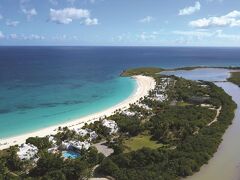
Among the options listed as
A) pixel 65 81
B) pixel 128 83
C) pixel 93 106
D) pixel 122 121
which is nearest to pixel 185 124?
pixel 122 121

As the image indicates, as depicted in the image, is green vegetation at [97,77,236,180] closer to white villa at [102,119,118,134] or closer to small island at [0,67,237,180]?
small island at [0,67,237,180]

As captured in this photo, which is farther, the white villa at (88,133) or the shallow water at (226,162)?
the white villa at (88,133)

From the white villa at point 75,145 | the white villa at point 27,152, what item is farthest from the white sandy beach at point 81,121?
the white villa at point 75,145

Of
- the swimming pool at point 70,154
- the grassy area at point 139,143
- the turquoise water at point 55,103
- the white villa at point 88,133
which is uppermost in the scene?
the white villa at point 88,133

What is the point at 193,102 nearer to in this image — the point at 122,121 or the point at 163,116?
the point at 163,116

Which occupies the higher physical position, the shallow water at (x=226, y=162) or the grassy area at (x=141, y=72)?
the shallow water at (x=226, y=162)

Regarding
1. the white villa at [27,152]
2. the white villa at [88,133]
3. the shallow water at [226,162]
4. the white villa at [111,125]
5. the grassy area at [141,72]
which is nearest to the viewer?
the shallow water at [226,162]

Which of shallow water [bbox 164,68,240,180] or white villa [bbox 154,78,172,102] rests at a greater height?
white villa [bbox 154,78,172,102]

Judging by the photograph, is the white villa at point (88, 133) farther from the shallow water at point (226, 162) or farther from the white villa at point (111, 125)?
the shallow water at point (226, 162)

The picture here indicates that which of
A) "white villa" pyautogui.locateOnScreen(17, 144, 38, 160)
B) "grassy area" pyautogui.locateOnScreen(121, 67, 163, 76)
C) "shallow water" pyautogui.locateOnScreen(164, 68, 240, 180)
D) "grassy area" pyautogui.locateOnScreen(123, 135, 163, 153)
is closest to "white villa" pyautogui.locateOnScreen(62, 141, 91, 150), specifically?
"white villa" pyautogui.locateOnScreen(17, 144, 38, 160)
